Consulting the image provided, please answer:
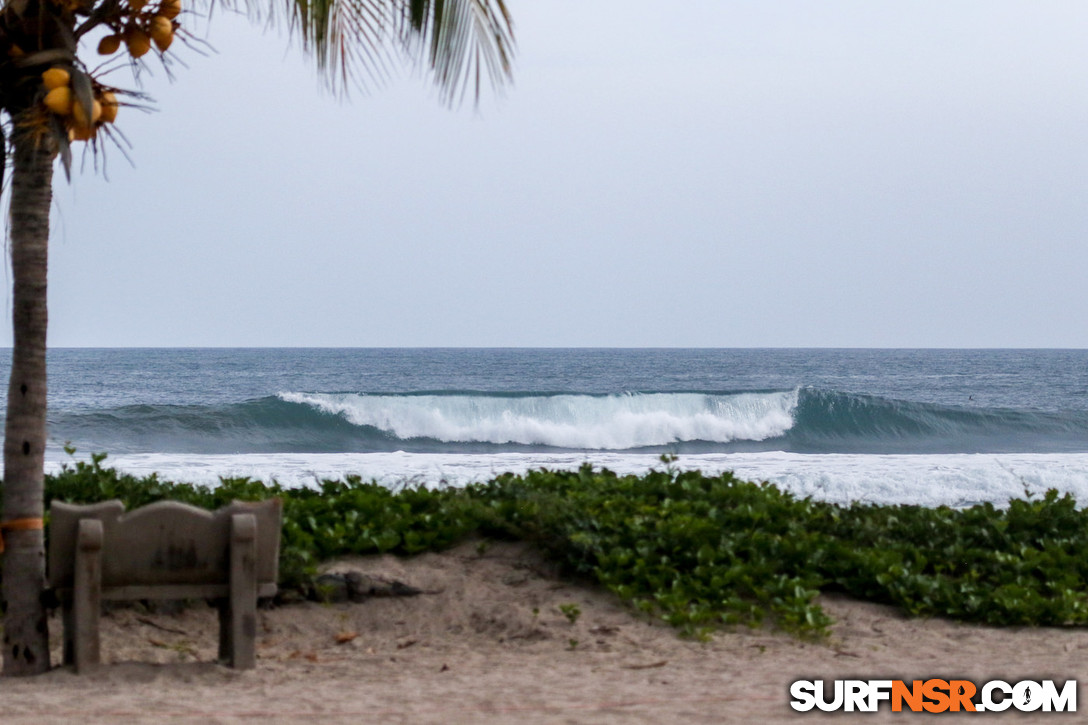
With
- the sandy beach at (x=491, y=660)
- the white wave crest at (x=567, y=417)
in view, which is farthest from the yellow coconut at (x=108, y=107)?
the white wave crest at (x=567, y=417)

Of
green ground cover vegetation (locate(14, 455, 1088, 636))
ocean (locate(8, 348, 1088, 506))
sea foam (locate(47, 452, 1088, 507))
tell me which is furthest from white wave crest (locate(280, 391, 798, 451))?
green ground cover vegetation (locate(14, 455, 1088, 636))

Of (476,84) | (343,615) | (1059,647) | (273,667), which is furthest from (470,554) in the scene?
(1059,647)

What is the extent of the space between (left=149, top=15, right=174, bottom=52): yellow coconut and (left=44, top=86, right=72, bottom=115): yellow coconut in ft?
1.61

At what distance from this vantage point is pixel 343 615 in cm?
521

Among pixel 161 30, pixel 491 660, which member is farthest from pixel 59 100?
pixel 491 660

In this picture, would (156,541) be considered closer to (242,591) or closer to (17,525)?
(242,591)

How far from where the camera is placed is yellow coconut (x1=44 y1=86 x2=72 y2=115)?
3.79 m

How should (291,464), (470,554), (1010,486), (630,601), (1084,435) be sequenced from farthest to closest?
(1084,435), (291,464), (1010,486), (470,554), (630,601)

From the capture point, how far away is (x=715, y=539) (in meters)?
5.68

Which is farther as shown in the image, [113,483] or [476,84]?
[113,483]

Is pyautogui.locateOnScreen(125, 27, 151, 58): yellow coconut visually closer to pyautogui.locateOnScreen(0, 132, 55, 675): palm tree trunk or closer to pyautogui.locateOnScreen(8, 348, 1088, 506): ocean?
pyautogui.locateOnScreen(0, 132, 55, 675): palm tree trunk

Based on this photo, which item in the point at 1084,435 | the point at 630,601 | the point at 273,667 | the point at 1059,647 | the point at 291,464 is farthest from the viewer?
the point at 1084,435

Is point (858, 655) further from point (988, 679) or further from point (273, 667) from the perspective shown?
point (273, 667)

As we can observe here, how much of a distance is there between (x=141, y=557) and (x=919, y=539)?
476cm
